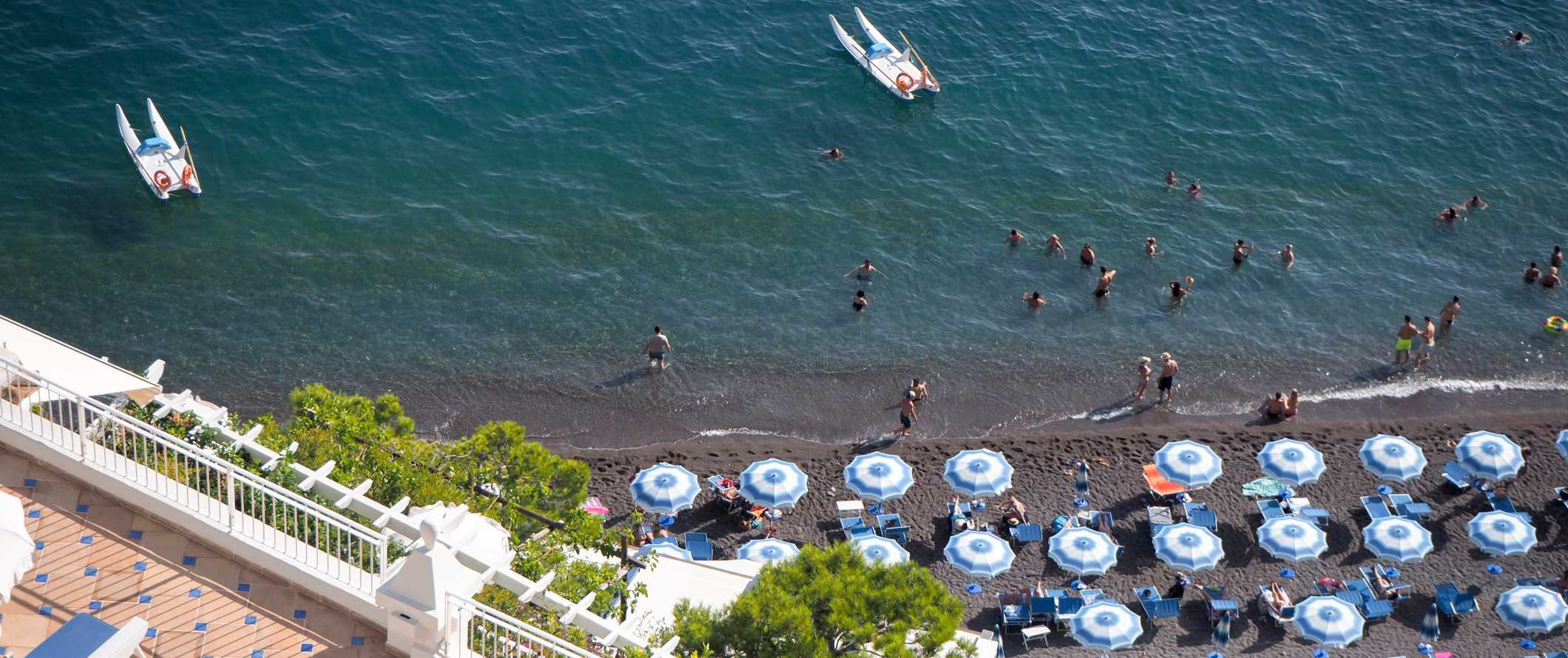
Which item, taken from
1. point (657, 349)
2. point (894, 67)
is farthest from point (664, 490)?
point (894, 67)

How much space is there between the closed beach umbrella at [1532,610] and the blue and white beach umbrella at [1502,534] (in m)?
1.26

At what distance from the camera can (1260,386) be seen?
31859 millimetres

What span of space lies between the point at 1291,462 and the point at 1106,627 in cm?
652

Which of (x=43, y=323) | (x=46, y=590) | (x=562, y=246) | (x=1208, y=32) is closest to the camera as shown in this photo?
(x=46, y=590)

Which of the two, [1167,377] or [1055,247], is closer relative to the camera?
[1167,377]

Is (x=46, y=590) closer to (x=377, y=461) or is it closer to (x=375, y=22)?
(x=377, y=461)

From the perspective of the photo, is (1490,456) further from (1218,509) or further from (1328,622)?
(1328,622)

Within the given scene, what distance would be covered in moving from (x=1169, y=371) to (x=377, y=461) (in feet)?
61.4

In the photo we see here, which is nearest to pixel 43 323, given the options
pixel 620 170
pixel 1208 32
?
pixel 620 170

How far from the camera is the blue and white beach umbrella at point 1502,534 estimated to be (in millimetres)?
25250

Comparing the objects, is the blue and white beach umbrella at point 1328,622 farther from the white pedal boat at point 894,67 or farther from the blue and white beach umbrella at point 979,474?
the white pedal boat at point 894,67

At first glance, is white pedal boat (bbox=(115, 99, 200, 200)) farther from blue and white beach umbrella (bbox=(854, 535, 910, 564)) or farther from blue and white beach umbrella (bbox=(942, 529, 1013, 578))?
blue and white beach umbrella (bbox=(942, 529, 1013, 578))

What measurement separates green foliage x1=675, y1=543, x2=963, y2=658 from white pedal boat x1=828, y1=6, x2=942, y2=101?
26.5 meters

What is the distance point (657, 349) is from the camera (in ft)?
100
